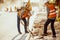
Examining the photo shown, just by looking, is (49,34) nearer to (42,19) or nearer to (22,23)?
(42,19)

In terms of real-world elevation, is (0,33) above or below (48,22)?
below

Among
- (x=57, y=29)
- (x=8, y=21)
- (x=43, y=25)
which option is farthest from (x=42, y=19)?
(x=8, y=21)

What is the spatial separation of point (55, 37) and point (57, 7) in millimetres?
279

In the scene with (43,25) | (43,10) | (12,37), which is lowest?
(12,37)

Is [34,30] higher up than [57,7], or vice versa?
[57,7]

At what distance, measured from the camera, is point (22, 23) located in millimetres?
1665

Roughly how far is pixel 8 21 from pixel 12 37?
0.53 feet

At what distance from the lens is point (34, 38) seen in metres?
1.62

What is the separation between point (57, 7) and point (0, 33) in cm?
61

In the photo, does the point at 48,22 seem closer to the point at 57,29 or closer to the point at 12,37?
the point at 57,29

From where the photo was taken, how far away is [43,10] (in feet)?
5.32

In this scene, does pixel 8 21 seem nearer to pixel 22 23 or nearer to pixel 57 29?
pixel 22 23

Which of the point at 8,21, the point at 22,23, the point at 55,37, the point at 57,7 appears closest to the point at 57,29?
the point at 55,37

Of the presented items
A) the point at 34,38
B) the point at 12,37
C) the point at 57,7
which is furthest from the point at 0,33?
the point at 57,7
